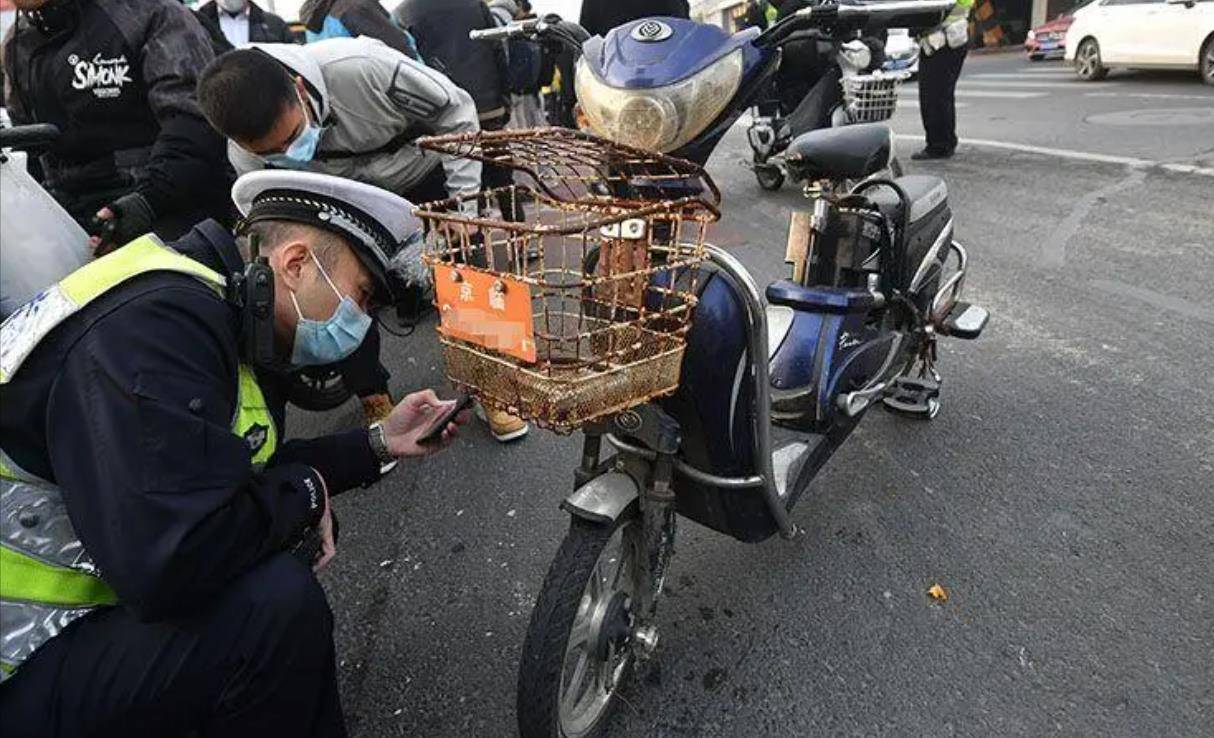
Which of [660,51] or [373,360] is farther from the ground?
[660,51]

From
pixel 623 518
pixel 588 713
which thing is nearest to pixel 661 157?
pixel 623 518

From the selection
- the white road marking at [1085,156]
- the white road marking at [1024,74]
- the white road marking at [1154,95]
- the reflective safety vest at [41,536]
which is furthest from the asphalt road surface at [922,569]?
the white road marking at [1024,74]

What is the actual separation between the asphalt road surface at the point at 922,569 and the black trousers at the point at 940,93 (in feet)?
11.6

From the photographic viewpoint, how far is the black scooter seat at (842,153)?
2.46 m

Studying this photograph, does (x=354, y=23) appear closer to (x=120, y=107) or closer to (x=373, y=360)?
(x=120, y=107)

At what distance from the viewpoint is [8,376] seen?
3.98 ft

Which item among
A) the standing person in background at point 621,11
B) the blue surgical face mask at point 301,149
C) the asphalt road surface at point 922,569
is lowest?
the asphalt road surface at point 922,569

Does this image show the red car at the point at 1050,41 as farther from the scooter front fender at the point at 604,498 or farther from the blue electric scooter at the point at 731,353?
the scooter front fender at the point at 604,498

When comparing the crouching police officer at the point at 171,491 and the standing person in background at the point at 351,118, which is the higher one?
the standing person in background at the point at 351,118

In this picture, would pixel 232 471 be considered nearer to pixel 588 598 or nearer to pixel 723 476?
pixel 588 598

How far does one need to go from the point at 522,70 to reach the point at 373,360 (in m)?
3.44

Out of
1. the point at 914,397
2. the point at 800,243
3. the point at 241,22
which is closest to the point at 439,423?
the point at 800,243

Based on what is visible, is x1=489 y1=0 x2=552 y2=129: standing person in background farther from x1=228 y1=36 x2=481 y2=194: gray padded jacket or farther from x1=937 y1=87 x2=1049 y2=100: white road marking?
x1=937 y1=87 x2=1049 y2=100: white road marking

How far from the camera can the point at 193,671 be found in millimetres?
1336
